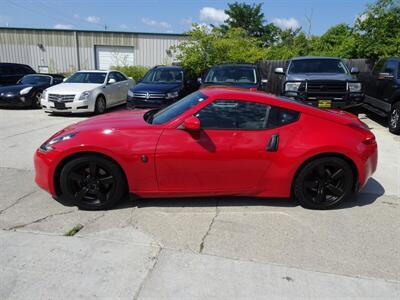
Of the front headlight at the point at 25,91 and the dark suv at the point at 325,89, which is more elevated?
the dark suv at the point at 325,89

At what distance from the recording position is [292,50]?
18688 millimetres

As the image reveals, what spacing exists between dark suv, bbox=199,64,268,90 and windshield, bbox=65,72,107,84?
4169 mm

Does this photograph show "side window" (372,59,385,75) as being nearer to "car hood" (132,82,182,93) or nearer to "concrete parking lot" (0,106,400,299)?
"car hood" (132,82,182,93)

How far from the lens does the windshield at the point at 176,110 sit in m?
4.26

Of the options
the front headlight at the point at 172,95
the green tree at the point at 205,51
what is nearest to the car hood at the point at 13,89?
the front headlight at the point at 172,95

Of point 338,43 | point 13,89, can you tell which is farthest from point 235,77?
point 338,43

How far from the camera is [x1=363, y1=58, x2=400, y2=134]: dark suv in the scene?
887 centimetres

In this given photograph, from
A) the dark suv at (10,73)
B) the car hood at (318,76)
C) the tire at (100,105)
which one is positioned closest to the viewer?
the car hood at (318,76)

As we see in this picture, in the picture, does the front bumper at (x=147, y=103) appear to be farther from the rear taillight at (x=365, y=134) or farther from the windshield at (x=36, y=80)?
the rear taillight at (x=365, y=134)

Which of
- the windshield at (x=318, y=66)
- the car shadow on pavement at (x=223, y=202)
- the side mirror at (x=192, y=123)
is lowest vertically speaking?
the car shadow on pavement at (x=223, y=202)

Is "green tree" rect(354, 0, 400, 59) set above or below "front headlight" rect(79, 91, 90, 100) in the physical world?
above

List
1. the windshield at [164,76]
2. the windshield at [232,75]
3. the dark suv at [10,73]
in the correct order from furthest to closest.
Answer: the dark suv at [10,73], the windshield at [164,76], the windshield at [232,75]

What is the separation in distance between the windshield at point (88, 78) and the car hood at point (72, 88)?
45 centimetres

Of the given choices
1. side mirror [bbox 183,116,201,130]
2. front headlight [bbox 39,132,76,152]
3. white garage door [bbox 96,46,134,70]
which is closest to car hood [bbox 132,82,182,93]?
front headlight [bbox 39,132,76,152]
